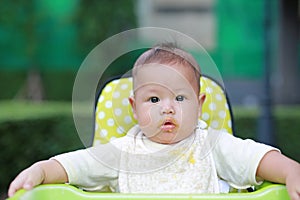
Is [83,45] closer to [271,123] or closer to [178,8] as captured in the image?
[178,8]

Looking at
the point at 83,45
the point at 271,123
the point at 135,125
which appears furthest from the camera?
the point at 83,45

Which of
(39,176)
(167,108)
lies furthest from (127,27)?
(39,176)

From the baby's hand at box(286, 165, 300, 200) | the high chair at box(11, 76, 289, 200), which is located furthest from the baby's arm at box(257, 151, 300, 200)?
the high chair at box(11, 76, 289, 200)

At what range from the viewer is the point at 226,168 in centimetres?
231

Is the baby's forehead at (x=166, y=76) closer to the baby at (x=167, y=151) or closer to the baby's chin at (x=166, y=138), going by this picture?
the baby at (x=167, y=151)

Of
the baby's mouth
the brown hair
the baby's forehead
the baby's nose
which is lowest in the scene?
the baby's mouth

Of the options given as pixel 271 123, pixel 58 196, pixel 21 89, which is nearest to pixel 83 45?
pixel 21 89

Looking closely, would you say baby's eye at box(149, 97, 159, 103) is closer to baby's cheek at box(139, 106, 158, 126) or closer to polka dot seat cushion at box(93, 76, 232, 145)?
baby's cheek at box(139, 106, 158, 126)

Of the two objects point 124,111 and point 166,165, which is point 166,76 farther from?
point 124,111

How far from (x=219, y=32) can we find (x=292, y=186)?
917cm

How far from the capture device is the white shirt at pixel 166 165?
2.26 metres

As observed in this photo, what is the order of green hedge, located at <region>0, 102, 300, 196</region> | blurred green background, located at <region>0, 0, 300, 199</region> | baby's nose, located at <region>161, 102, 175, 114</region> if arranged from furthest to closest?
1. blurred green background, located at <region>0, 0, 300, 199</region>
2. green hedge, located at <region>0, 102, 300, 196</region>
3. baby's nose, located at <region>161, 102, 175, 114</region>

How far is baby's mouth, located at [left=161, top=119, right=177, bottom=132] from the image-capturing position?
2225 mm

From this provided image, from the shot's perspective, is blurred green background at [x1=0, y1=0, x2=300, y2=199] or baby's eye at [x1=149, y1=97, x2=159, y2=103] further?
blurred green background at [x1=0, y1=0, x2=300, y2=199]
